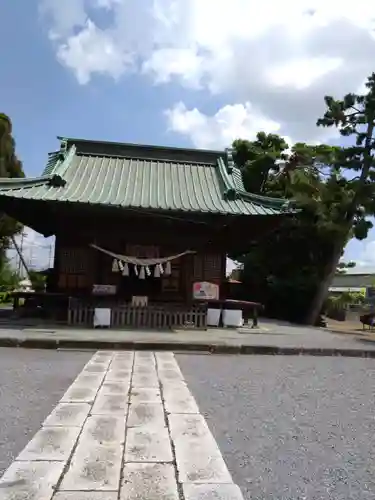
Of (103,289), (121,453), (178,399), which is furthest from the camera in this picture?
(103,289)

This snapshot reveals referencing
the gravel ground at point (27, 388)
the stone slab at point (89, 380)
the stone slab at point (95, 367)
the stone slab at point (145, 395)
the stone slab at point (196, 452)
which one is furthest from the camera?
the stone slab at point (95, 367)

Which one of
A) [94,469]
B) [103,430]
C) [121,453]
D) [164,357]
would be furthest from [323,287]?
[94,469]

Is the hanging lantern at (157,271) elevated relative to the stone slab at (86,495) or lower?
elevated

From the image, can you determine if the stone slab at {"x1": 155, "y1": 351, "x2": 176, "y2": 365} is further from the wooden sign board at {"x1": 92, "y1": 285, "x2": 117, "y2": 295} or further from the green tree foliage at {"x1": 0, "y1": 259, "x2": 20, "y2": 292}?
the green tree foliage at {"x1": 0, "y1": 259, "x2": 20, "y2": 292}

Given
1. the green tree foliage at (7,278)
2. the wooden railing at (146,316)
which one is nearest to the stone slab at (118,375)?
the wooden railing at (146,316)

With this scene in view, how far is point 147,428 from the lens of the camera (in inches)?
168

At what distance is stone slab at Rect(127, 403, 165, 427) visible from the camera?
445 centimetres

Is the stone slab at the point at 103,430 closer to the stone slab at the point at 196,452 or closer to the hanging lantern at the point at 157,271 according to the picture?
the stone slab at the point at 196,452

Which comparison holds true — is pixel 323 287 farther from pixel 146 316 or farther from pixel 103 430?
pixel 103 430

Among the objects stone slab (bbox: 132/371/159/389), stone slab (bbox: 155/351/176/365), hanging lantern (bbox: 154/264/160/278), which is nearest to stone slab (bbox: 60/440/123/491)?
stone slab (bbox: 132/371/159/389)

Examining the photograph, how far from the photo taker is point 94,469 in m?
3.28

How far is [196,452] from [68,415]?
4.88ft

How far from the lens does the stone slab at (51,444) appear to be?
3471 mm

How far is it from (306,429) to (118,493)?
7.38ft
